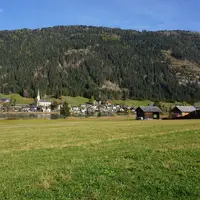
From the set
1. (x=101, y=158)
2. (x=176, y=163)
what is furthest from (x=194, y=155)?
(x=101, y=158)

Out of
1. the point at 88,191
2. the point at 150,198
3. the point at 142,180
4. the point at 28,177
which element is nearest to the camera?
the point at 150,198

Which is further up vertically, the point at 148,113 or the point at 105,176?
the point at 105,176

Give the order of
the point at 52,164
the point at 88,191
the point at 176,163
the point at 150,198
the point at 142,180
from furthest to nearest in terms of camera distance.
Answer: the point at 52,164
the point at 176,163
the point at 142,180
the point at 88,191
the point at 150,198

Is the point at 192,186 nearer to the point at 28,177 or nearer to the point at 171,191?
the point at 171,191

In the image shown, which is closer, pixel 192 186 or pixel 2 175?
pixel 192 186

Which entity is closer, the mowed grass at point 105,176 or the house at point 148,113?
the mowed grass at point 105,176

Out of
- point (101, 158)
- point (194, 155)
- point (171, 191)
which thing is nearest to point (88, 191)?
point (171, 191)

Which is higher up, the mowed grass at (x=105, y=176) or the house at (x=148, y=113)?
the mowed grass at (x=105, y=176)

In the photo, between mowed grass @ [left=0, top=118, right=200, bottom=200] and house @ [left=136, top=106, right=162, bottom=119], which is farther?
house @ [left=136, top=106, right=162, bottom=119]

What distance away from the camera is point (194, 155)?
59.4ft

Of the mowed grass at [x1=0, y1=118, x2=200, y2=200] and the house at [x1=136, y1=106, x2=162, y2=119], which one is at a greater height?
the mowed grass at [x1=0, y1=118, x2=200, y2=200]

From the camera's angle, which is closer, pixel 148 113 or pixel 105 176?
pixel 105 176

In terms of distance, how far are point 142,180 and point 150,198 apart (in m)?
2.15

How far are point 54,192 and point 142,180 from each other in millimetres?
3672
